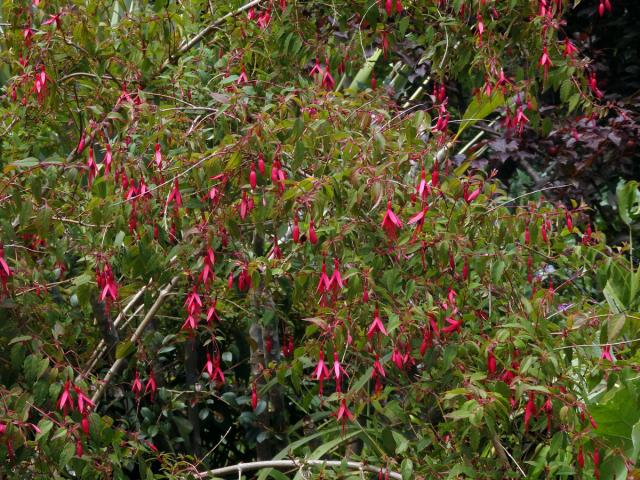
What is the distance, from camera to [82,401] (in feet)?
→ 7.88

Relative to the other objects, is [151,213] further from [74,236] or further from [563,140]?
[563,140]

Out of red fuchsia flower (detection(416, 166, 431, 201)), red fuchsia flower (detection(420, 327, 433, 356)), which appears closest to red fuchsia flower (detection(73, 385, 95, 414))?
red fuchsia flower (detection(420, 327, 433, 356))

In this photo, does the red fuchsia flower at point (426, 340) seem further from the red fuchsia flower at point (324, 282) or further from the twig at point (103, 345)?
the twig at point (103, 345)

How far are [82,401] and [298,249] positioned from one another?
0.71m

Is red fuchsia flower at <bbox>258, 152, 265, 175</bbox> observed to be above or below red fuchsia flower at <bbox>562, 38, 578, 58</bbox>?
above

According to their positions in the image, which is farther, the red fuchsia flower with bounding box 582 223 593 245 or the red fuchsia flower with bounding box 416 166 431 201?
the red fuchsia flower with bounding box 582 223 593 245

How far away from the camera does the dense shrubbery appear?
94.7 inches

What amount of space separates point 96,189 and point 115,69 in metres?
0.85

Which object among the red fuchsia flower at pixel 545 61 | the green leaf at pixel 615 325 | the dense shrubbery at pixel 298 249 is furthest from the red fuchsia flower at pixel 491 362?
the red fuchsia flower at pixel 545 61

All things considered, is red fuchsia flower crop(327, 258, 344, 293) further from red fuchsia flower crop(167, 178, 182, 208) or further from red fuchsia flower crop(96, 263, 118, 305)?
red fuchsia flower crop(96, 263, 118, 305)

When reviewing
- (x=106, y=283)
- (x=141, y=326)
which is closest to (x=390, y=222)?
(x=106, y=283)

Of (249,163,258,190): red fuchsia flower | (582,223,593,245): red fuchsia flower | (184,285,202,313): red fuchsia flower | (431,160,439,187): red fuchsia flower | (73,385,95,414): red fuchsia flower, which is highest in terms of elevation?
(249,163,258,190): red fuchsia flower

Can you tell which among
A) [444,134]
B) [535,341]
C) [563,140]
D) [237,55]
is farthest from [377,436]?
[563,140]

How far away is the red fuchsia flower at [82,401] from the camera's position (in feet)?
7.86
